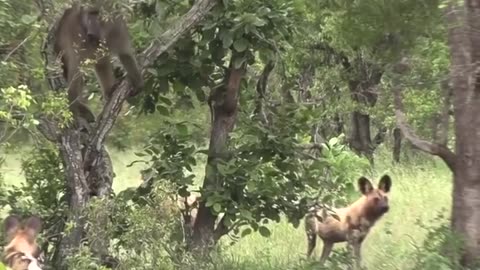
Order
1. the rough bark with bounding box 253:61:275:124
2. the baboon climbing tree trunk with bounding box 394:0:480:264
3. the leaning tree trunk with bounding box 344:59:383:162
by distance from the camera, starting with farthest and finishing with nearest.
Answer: the leaning tree trunk with bounding box 344:59:383:162 < the rough bark with bounding box 253:61:275:124 < the baboon climbing tree trunk with bounding box 394:0:480:264

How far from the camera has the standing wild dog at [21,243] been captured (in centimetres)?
604

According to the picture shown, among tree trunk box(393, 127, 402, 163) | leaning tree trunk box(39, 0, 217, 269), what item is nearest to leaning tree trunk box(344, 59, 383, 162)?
tree trunk box(393, 127, 402, 163)

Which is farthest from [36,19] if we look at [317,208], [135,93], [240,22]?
[317,208]

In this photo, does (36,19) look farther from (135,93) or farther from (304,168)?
(304,168)

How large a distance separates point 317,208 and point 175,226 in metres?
1.46

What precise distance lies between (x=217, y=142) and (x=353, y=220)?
1524 millimetres

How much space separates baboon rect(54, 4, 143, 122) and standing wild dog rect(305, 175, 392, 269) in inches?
97.6

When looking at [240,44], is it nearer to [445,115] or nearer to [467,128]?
[445,115]

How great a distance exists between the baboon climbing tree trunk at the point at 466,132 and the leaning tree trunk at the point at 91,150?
2100 millimetres

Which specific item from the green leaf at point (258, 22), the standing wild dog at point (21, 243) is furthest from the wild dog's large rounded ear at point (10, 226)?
the green leaf at point (258, 22)

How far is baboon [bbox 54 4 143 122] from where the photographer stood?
→ 6.59m

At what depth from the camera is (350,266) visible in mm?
6934

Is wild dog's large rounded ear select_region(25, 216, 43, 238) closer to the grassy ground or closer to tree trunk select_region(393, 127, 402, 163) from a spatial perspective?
the grassy ground

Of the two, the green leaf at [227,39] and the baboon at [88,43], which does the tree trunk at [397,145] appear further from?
the baboon at [88,43]
